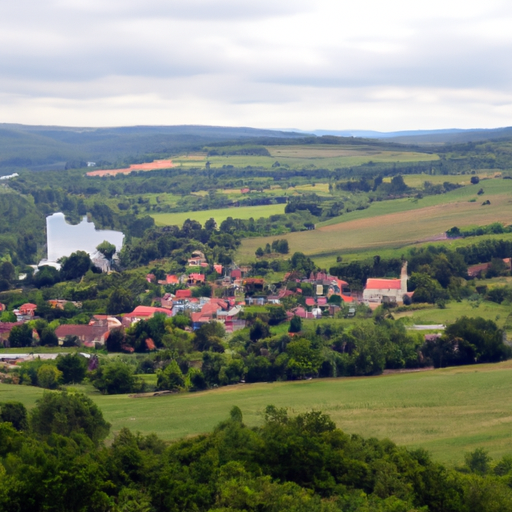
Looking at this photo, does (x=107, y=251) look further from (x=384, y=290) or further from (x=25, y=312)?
(x=384, y=290)

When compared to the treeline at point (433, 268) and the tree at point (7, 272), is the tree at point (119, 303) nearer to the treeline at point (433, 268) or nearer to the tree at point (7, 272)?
the tree at point (7, 272)

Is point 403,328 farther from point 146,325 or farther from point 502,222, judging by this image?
point 502,222

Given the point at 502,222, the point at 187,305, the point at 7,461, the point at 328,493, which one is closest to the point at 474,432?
Result: the point at 328,493

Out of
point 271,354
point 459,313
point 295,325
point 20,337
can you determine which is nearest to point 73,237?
point 20,337

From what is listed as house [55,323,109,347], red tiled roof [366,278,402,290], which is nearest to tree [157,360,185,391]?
house [55,323,109,347]

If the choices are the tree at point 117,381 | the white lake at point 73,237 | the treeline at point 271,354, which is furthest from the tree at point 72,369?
the white lake at point 73,237

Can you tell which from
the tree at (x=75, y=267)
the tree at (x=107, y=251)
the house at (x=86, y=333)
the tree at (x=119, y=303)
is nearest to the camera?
the house at (x=86, y=333)
